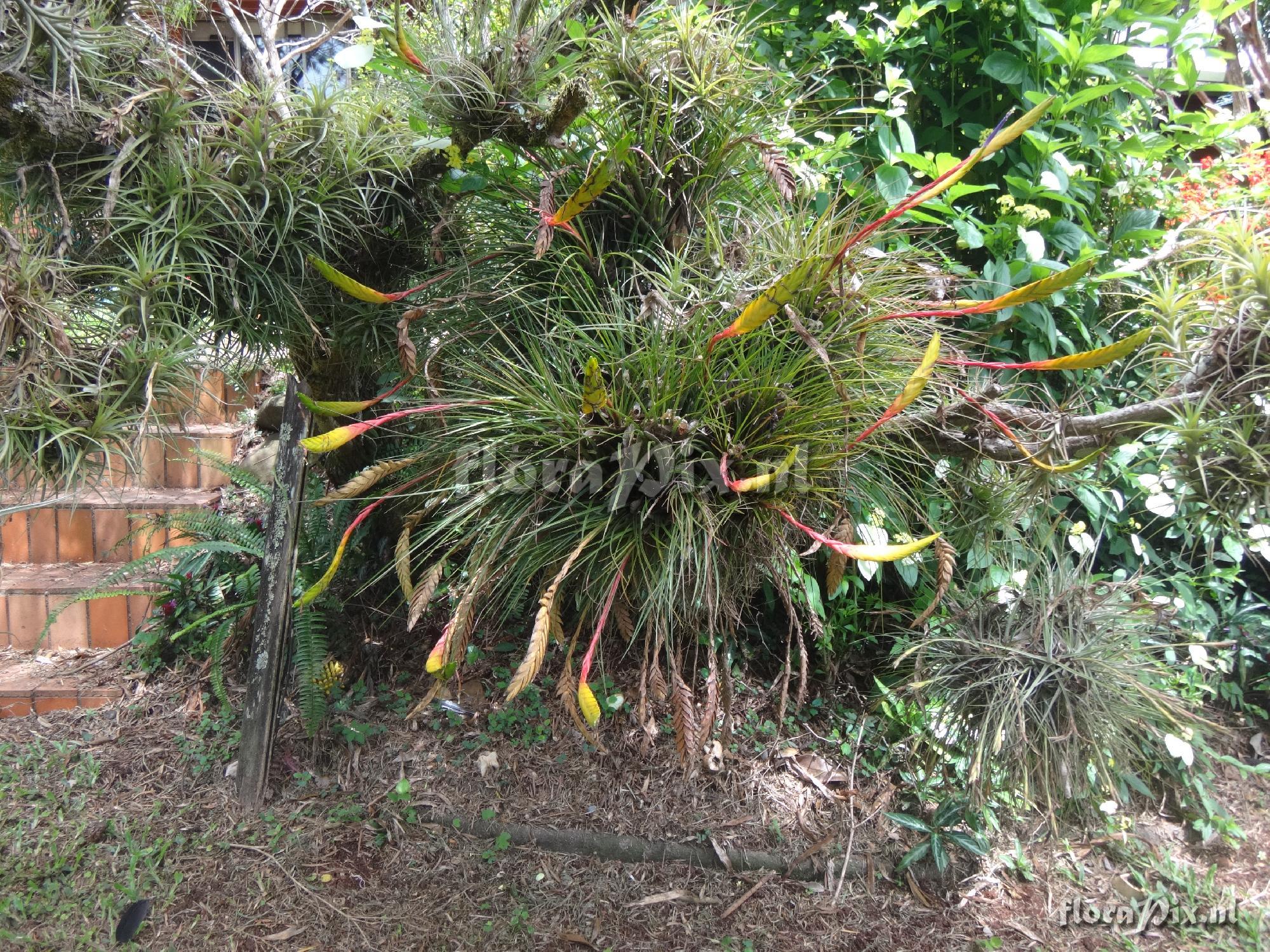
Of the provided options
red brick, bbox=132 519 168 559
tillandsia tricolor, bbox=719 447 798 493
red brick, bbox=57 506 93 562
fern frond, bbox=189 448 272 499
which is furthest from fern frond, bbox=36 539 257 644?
tillandsia tricolor, bbox=719 447 798 493

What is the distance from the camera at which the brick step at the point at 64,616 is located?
2475mm

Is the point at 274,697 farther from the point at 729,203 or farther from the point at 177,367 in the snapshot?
the point at 729,203

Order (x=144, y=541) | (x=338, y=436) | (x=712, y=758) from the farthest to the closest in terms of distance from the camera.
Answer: (x=144, y=541)
(x=712, y=758)
(x=338, y=436)

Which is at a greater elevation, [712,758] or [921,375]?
[921,375]

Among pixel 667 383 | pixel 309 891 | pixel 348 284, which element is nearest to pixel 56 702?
pixel 309 891

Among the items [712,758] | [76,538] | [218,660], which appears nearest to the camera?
[712,758]

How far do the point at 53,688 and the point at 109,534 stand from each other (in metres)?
A: 0.62

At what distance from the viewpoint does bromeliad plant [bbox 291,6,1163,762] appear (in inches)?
45.4

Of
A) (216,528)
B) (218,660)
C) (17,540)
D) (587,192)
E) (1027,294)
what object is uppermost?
(587,192)

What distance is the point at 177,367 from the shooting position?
135cm

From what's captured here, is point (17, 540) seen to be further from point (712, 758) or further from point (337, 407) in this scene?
point (712, 758)

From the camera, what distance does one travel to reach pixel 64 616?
2498mm

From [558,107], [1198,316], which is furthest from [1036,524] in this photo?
[558,107]

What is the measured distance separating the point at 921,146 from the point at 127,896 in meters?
2.61
